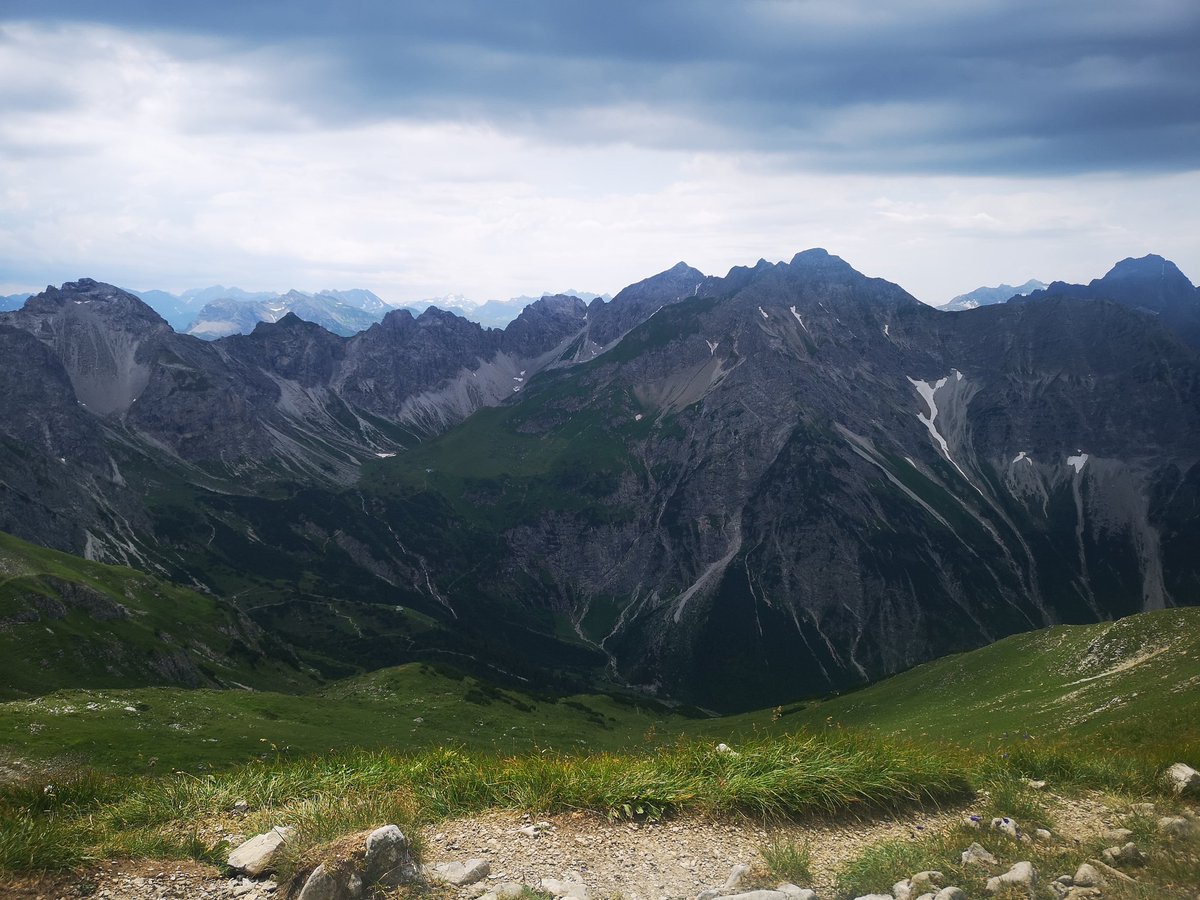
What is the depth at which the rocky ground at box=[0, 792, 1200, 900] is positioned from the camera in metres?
10.5

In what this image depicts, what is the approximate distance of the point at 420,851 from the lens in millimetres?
11289

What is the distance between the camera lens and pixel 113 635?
120 meters

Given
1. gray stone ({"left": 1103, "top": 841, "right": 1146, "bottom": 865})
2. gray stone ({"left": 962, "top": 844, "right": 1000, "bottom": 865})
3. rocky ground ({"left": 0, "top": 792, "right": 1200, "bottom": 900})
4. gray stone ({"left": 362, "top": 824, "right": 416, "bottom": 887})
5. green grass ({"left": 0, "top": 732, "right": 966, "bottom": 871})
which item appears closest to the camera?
gray stone ({"left": 362, "top": 824, "right": 416, "bottom": 887})

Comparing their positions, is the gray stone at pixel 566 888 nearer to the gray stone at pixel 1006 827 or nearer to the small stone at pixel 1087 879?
the small stone at pixel 1087 879

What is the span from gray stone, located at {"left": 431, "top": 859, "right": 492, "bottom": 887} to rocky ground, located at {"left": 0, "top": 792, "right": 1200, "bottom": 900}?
98 mm

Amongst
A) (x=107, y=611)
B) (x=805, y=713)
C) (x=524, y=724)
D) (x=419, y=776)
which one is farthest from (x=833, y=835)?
(x=107, y=611)

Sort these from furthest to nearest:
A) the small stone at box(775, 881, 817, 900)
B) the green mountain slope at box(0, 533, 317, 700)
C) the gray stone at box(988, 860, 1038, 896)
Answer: the green mountain slope at box(0, 533, 317, 700) → the gray stone at box(988, 860, 1038, 896) → the small stone at box(775, 881, 817, 900)

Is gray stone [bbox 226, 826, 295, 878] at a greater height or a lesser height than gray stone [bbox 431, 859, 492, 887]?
greater

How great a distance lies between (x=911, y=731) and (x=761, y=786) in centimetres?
6885

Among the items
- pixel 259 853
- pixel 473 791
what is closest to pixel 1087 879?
pixel 473 791

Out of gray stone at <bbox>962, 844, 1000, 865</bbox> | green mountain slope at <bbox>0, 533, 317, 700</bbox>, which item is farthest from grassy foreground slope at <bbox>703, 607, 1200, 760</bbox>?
green mountain slope at <bbox>0, 533, 317, 700</bbox>

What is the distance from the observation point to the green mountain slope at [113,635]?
10544 centimetres

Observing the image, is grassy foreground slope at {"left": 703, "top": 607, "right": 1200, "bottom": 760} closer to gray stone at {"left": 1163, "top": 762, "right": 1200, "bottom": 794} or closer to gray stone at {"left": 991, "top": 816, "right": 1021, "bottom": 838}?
gray stone at {"left": 1163, "top": 762, "right": 1200, "bottom": 794}

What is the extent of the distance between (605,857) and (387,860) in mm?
3558
